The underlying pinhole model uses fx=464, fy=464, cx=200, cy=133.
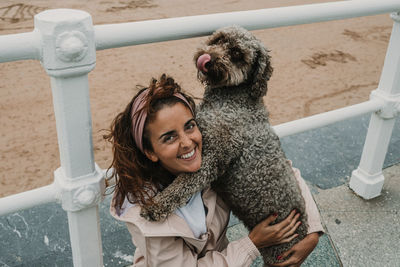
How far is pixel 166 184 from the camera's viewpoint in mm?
1584

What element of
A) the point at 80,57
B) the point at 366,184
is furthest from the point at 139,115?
the point at 366,184

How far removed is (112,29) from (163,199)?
1.79 ft

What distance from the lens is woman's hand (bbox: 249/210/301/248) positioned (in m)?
1.59

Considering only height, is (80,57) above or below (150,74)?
above

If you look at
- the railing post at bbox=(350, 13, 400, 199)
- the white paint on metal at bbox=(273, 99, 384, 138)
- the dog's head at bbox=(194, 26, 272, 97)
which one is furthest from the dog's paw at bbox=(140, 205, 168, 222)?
the railing post at bbox=(350, 13, 400, 199)

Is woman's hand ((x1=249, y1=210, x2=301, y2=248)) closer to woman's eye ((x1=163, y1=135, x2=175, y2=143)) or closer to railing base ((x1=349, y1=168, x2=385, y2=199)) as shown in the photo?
woman's eye ((x1=163, y1=135, x2=175, y2=143))

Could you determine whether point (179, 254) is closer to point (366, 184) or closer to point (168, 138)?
point (168, 138)

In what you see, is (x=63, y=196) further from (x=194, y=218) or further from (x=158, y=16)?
(x=158, y=16)

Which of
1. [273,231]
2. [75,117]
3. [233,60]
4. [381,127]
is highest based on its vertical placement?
[233,60]

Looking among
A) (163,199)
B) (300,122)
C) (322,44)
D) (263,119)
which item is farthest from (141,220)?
(322,44)

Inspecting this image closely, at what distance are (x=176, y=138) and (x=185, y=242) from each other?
0.35 metres

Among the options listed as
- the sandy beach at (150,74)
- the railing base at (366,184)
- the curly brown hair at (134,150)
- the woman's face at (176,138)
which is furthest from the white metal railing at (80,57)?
the sandy beach at (150,74)

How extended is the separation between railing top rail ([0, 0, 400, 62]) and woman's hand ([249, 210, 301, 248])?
27.2 inches

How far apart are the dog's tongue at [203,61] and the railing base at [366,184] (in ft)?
5.73
